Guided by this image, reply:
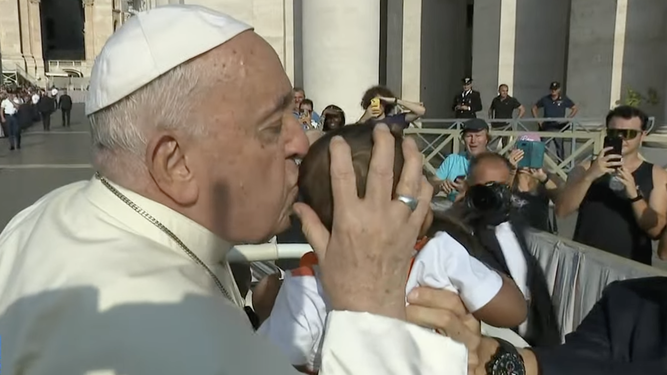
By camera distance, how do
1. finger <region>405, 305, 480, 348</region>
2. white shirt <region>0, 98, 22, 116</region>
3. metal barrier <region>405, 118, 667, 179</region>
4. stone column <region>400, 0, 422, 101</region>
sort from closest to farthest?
1. finger <region>405, 305, 480, 348</region>
2. metal barrier <region>405, 118, 667, 179</region>
3. stone column <region>400, 0, 422, 101</region>
4. white shirt <region>0, 98, 22, 116</region>

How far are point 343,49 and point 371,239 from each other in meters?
11.8

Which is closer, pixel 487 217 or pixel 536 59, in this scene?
pixel 487 217

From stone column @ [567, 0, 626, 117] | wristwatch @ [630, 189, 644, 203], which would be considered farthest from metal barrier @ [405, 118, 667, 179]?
wristwatch @ [630, 189, 644, 203]

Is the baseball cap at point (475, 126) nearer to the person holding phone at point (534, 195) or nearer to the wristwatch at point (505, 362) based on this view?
the person holding phone at point (534, 195)

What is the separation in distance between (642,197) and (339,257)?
3500 millimetres

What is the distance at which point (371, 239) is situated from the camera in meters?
1.19

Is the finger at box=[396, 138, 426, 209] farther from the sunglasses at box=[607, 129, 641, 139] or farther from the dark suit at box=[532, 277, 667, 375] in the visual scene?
the sunglasses at box=[607, 129, 641, 139]

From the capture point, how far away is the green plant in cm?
991

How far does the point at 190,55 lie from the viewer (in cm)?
121

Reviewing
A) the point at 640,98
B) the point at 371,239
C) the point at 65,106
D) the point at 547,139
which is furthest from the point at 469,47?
the point at 65,106

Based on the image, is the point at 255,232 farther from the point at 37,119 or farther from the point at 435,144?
the point at 37,119

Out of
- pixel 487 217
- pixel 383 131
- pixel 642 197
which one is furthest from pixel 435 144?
pixel 383 131

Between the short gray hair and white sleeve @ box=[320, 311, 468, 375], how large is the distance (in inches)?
16.8

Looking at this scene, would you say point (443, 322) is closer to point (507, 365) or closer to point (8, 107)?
point (507, 365)
